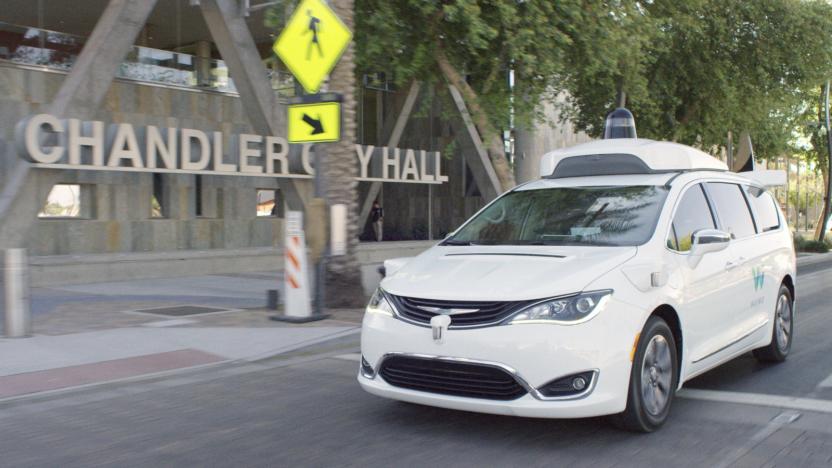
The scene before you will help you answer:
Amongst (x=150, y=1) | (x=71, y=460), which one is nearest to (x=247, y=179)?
(x=150, y=1)

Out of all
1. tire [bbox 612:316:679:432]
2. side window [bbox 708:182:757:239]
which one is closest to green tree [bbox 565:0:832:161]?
side window [bbox 708:182:757:239]

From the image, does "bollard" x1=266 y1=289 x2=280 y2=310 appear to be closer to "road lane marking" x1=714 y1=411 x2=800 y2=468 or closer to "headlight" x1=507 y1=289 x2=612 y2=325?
"headlight" x1=507 y1=289 x2=612 y2=325

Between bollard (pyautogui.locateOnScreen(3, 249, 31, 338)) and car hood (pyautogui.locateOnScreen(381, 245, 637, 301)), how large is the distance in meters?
5.13

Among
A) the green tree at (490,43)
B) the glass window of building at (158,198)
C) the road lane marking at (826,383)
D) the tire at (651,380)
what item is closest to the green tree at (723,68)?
the green tree at (490,43)

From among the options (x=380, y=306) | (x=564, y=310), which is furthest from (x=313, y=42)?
(x=564, y=310)

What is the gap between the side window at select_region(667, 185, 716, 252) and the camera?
5917 mm

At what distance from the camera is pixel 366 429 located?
18.1 feet

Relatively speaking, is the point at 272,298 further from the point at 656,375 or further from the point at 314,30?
the point at 656,375

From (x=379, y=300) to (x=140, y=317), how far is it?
6420mm

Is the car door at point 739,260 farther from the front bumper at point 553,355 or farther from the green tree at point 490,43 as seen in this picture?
the green tree at point 490,43

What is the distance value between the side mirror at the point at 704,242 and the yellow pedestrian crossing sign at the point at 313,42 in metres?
6.13

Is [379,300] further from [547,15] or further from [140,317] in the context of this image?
[547,15]

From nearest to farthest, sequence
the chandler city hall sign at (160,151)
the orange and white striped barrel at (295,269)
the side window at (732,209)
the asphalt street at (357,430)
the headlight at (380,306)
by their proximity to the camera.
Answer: the asphalt street at (357,430) < the headlight at (380,306) < the side window at (732,209) < the orange and white striped barrel at (295,269) < the chandler city hall sign at (160,151)

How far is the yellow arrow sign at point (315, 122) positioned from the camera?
10664 mm
